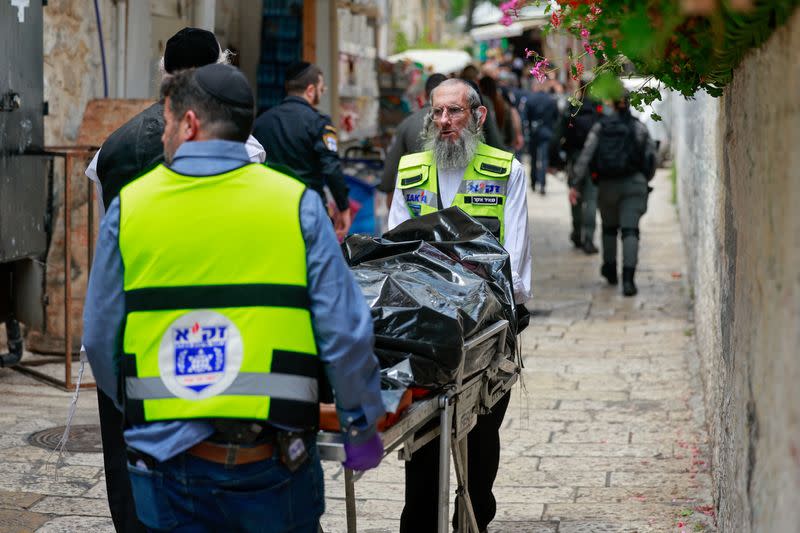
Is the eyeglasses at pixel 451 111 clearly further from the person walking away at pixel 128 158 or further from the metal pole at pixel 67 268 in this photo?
the metal pole at pixel 67 268

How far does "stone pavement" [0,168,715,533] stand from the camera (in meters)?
5.59

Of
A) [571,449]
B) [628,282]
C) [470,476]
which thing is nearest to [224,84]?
[470,476]

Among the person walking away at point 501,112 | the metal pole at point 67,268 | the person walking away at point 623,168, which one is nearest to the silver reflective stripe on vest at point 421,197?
the metal pole at point 67,268

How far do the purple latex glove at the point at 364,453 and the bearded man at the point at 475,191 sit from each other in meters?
1.66

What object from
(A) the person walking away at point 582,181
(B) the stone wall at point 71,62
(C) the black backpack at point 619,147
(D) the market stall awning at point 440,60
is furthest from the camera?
(D) the market stall awning at point 440,60

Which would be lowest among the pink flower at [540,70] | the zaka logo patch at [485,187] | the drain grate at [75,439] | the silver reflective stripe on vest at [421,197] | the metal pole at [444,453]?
the drain grate at [75,439]

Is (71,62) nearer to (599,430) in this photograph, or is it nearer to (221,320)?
(599,430)

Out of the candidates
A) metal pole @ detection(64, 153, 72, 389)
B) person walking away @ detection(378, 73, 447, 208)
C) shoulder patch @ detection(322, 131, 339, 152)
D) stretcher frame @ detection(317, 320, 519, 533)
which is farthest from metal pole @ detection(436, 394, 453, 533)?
shoulder patch @ detection(322, 131, 339, 152)

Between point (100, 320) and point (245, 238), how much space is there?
0.45 metres

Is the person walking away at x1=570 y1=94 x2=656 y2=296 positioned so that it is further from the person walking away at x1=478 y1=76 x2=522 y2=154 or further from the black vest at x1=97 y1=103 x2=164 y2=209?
the black vest at x1=97 y1=103 x2=164 y2=209

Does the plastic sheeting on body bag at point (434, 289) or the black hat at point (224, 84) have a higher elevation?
the black hat at point (224, 84)

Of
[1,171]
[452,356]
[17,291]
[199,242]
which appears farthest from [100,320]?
[17,291]

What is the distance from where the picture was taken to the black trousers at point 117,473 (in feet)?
14.1

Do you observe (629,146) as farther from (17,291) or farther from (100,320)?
(100,320)
